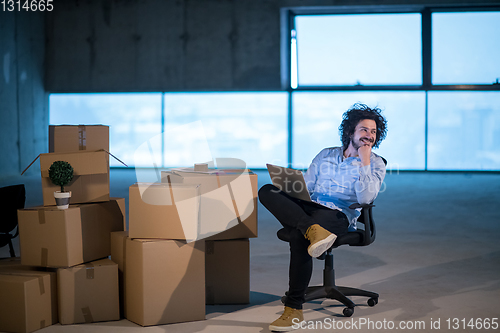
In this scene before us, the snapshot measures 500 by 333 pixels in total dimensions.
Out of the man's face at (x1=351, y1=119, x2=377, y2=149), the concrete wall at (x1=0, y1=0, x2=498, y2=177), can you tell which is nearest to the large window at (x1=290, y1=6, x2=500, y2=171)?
the concrete wall at (x1=0, y1=0, x2=498, y2=177)

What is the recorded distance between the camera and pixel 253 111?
889 cm

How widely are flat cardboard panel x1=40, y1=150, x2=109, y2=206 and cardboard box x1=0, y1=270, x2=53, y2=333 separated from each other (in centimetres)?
39

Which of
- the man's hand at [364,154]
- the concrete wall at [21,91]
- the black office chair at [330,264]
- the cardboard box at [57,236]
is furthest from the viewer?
the concrete wall at [21,91]

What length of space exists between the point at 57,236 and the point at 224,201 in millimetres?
806

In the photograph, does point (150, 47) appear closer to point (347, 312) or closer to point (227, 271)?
point (227, 271)

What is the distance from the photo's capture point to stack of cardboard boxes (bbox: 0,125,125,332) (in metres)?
2.11

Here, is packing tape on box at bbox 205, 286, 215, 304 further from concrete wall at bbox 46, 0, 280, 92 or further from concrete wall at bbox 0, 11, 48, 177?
concrete wall at bbox 46, 0, 280, 92

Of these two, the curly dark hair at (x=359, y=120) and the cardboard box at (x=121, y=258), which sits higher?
the curly dark hair at (x=359, y=120)

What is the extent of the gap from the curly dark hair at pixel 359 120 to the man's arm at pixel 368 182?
0.78 ft

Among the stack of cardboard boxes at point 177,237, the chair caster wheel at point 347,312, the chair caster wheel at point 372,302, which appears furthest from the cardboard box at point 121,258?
the chair caster wheel at point 372,302

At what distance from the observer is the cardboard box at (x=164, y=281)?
213 cm

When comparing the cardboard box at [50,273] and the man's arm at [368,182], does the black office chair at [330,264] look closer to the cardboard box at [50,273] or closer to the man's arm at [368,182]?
the man's arm at [368,182]

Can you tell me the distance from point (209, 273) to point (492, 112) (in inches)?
309

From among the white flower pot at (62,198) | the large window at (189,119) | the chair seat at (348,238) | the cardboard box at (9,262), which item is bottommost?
the cardboard box at (9,262)
